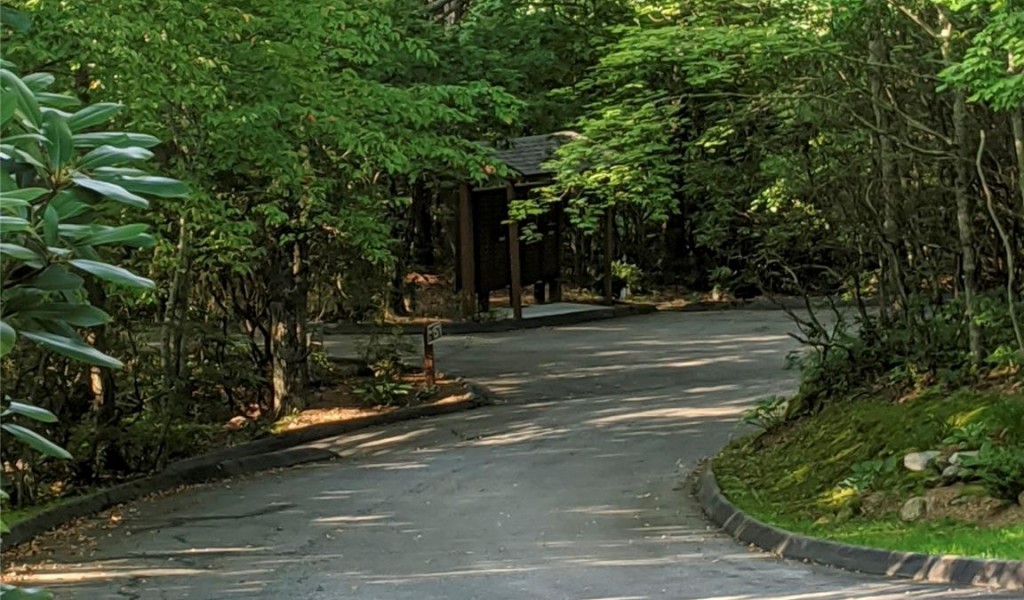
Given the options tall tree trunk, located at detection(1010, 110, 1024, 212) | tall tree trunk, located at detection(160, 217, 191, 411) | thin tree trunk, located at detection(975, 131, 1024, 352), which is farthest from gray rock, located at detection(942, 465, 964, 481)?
tall tree trunk, located at detection(160, 217, 191, 411)

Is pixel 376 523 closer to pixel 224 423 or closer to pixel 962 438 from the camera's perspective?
pixel 962 438

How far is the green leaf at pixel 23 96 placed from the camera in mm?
2027

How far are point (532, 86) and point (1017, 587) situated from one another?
22.0 m

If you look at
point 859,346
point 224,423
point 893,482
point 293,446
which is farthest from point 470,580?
point 224,423

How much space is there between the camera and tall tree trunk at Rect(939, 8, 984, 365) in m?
10.4

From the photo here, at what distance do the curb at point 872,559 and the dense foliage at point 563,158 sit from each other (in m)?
2.44

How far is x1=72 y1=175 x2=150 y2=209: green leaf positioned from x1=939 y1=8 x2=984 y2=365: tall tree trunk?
9.11 m

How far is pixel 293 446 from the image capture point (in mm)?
15602

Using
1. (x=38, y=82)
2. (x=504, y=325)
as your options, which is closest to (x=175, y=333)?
(x=504, y=325)

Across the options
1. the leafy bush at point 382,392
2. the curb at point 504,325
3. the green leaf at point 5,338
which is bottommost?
the leafy bush at point 382,392

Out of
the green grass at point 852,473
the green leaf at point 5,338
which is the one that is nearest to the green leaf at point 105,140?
the green leaf at point 5,338

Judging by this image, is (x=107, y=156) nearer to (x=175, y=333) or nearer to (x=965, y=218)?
(x=965, y=218)

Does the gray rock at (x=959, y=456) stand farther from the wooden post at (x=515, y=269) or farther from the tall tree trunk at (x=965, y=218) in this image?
the wooden post at (x=515, y=269)

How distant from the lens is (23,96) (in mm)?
2109
